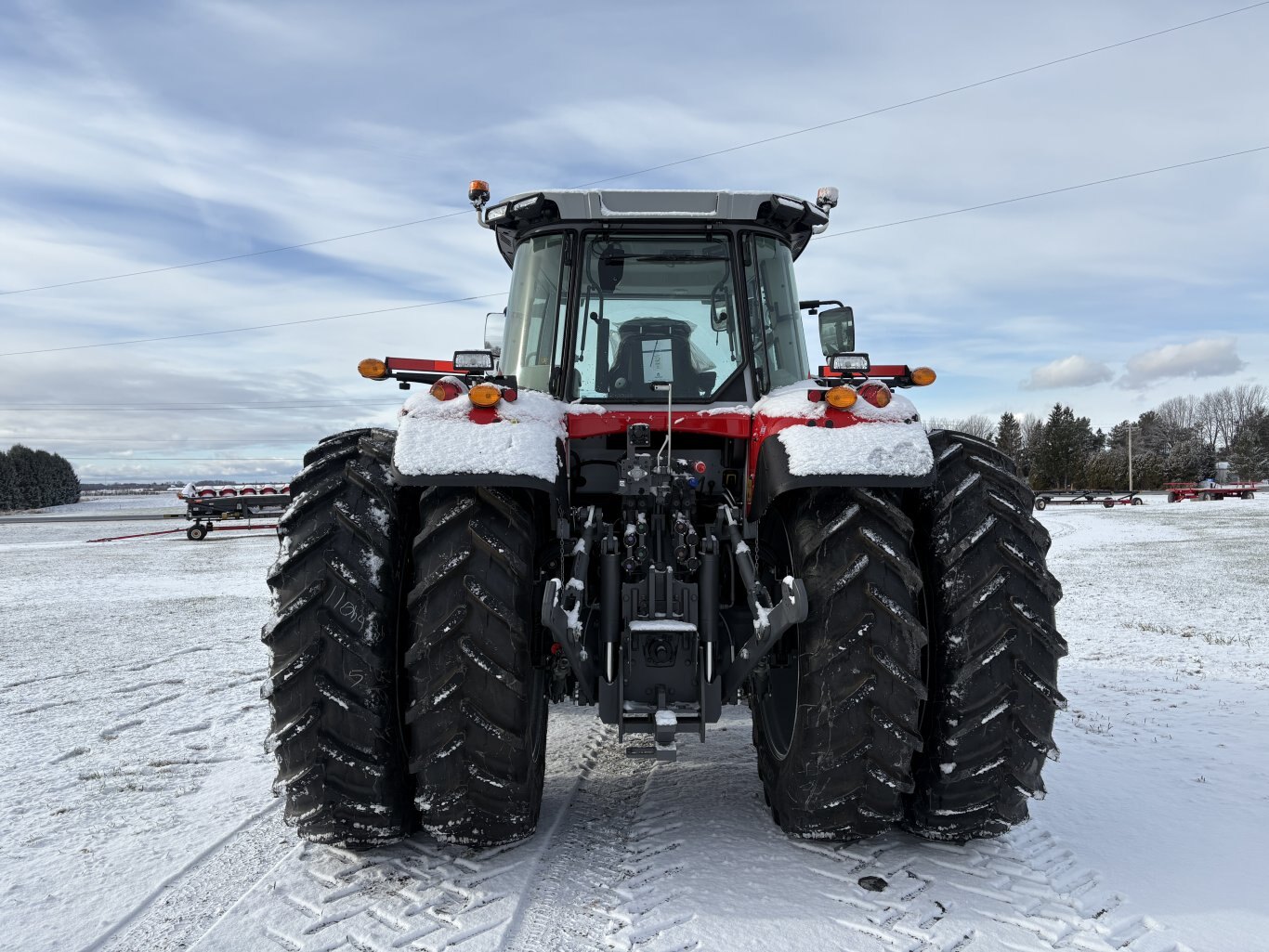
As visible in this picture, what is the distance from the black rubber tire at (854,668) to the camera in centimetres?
287

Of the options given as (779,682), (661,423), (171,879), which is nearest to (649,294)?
(661,423)

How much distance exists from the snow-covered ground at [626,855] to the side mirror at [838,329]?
2.27 meters

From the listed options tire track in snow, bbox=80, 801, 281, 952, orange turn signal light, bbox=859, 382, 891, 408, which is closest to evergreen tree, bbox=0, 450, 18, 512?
tire track in snow, bbox=80, 801, 281, 952

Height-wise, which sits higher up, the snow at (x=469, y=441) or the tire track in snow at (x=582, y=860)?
the snow at (x=469, y=441)

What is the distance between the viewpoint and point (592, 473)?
153 inches

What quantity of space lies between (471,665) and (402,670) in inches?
15.0

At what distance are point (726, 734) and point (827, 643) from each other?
2160mm

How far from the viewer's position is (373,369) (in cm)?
333

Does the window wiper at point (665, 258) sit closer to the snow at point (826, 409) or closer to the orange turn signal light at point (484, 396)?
the snow at point (826, 409)

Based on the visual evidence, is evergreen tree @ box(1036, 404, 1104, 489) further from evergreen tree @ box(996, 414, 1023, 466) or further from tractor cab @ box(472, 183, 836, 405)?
tractor cab @ box(472, 183, 836, 405)

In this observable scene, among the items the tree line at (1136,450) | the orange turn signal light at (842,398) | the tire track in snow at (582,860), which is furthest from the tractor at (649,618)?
the tree line at (1136,450)

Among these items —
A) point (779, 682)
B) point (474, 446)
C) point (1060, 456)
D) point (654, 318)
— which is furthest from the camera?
point (1060, 456)

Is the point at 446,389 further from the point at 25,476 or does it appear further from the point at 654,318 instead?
the point at 25,476

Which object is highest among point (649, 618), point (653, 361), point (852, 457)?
point (653, 361)
